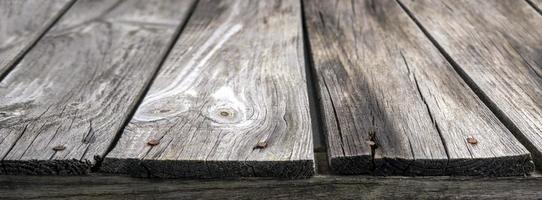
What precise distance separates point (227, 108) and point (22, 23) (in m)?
0.92

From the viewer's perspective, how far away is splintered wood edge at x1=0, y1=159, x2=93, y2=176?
1.26 meters

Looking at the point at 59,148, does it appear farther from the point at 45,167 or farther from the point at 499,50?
the point at 499,50

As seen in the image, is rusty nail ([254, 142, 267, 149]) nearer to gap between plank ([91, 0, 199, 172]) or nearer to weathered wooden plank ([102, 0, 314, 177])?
weathered wooden plank ([102, 0, 314, 177])

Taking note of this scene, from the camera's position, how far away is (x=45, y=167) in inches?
49.7

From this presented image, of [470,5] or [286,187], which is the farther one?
[470,5]

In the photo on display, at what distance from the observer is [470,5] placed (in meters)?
2.19

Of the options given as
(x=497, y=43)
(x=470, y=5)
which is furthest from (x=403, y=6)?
(x=497, y=43)

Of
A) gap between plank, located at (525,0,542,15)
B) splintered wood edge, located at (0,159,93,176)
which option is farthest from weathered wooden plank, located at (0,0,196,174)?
gap between plank, located at (525,0,542,15)

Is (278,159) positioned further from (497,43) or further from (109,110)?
(497,43)

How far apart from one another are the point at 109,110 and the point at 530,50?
1093 mm

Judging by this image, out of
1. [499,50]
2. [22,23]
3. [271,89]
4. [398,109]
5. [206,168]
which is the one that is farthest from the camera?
[22,23]

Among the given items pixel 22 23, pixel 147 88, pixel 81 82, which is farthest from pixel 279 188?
pixel 22 23

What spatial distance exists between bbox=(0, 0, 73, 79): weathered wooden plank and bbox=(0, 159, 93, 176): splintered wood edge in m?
0.51

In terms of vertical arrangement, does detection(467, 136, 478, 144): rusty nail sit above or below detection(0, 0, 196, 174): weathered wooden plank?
below
